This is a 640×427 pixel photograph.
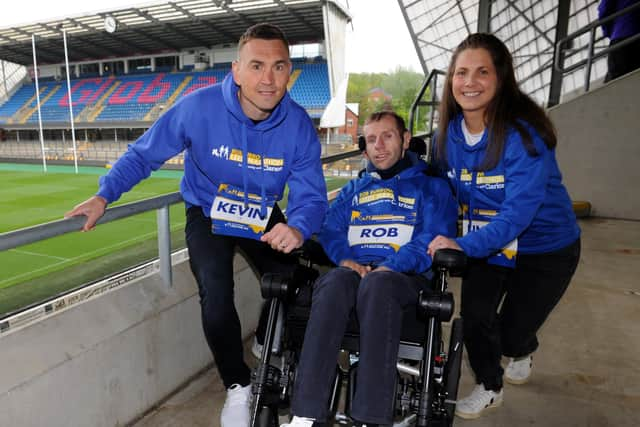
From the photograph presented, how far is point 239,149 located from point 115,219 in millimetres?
487

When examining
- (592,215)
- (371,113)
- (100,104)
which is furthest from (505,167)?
(100,104)

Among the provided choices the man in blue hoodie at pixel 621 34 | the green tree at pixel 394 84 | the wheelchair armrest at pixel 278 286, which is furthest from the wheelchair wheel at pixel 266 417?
the green tree at pixel 394 84

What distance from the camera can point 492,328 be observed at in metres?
1.69

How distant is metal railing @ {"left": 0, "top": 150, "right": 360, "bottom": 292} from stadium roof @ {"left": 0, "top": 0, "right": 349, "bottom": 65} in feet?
71.6

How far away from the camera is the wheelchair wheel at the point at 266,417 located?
1305mm

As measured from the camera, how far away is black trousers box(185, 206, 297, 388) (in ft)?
5.05

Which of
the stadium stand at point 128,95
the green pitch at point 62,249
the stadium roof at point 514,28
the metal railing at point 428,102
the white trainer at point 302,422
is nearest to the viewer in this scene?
the white trainer at point 302,422

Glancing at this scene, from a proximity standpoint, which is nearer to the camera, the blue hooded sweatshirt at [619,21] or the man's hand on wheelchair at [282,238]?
the man's hand on wheelchair at [282,238]

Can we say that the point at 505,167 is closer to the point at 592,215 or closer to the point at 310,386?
the point at 310,386

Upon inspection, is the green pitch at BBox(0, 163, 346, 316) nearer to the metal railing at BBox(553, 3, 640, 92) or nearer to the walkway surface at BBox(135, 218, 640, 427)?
the walkway surface at BBox(135, 218, 640, 427)

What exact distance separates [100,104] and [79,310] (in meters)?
30.2

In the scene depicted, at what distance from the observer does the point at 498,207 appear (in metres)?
1.62

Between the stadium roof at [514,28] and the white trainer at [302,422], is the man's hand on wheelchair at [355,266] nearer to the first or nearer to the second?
the white trainer at [302,422]

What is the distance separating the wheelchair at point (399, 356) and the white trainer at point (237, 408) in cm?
18
